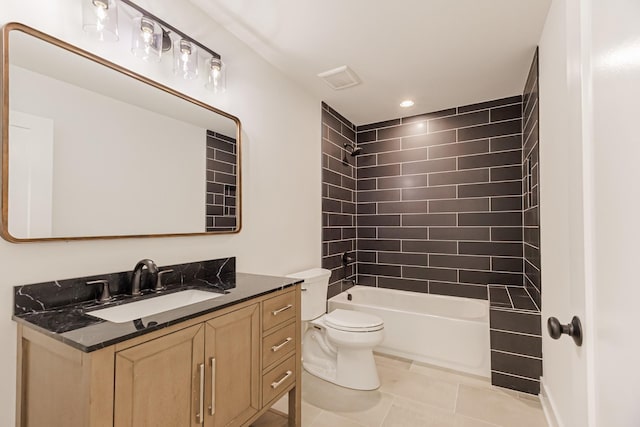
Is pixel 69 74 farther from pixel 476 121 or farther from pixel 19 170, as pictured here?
pixel 476 121

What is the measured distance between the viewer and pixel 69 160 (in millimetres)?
1291

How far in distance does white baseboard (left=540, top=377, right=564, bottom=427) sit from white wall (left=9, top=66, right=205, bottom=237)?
2.35 metres

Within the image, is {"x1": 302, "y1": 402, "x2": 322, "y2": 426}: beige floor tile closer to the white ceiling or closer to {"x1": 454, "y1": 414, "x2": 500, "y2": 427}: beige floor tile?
{"x1": 454, "y1": 414, "x2": 500, "y2": 427}: beige floor tile

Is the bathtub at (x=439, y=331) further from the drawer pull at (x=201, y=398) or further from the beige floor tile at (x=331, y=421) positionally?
the drawer pull at (x=201, y=398)

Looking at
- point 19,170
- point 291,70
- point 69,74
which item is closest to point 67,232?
point 19,170

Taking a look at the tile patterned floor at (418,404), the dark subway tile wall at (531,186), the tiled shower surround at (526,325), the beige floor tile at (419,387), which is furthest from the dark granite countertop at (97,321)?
the dark subway tile wall at (531,186)

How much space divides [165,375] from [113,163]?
0.97 meters

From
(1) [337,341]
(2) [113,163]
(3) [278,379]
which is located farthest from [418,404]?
(2) [113,163]

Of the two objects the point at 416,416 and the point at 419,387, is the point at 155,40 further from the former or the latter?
the point at 419,387

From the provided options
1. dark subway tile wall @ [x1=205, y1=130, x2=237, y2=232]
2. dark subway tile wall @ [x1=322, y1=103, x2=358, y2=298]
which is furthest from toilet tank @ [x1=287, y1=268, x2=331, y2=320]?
dark subway tile wall @ [x1=205, y1=130, x2=237, y2=232]

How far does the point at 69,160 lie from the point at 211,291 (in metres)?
0.84

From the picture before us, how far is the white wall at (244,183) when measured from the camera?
116cm

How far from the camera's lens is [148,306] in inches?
56.9

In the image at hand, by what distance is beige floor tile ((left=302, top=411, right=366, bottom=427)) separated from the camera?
1.87 meters
